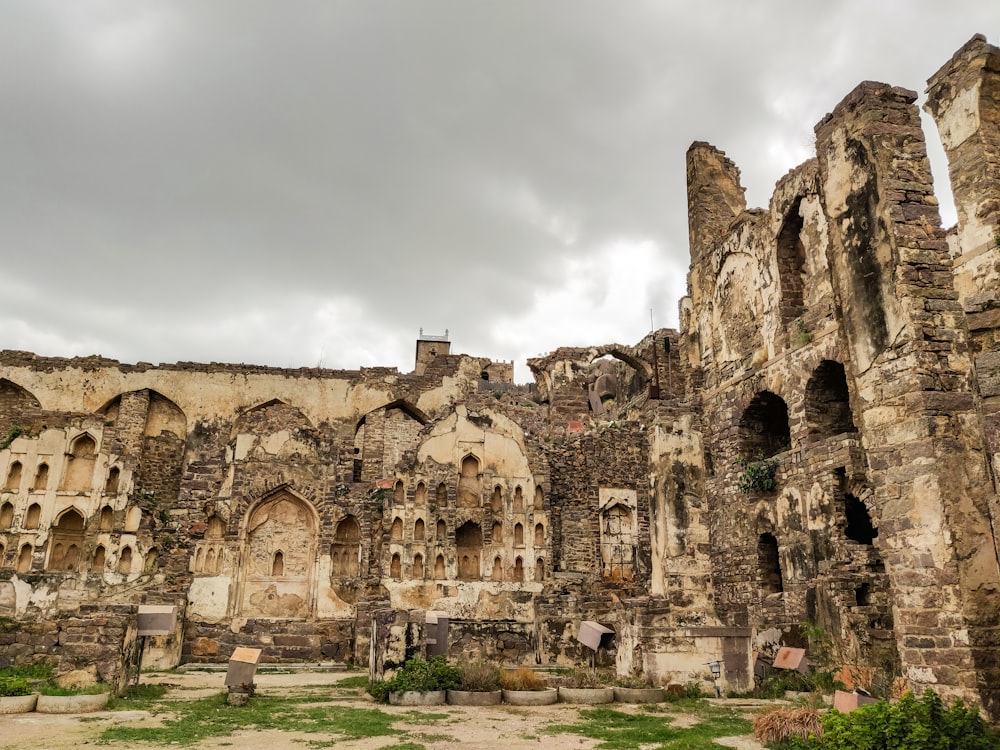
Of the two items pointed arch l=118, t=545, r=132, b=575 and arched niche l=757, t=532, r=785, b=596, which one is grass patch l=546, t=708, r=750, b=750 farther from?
pointed arch l=118, t=545, r=132, b=575

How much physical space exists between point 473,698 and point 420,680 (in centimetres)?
76

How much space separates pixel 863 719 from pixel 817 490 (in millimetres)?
8487

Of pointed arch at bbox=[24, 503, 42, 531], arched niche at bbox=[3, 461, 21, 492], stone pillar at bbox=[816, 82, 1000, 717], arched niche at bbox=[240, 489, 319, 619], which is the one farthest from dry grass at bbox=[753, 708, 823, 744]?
arched niche at bbox=[3, 461, 21, 492]

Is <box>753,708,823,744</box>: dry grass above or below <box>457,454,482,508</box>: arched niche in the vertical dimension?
below

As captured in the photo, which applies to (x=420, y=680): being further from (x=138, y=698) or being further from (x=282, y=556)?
(x=282, y=556)

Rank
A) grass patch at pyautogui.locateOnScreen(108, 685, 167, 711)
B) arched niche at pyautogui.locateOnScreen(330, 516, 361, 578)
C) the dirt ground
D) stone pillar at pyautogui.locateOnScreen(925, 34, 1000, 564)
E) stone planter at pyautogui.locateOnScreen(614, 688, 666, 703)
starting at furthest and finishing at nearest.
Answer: arched niche at pyautogui.locateOnScreen(330, 516, 361, 578)
stone pillar at pyautogui.locateOnScreen(925, 34, 1000, 564)
stone planter at pyautogui.locateOnScreen(614, 688, 666, 703)
grass patch at pyautogui.locateOnScreen(108, 685, 167, 711)
the dirt ground

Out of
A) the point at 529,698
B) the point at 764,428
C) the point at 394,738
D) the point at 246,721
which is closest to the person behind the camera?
the point at 394,738

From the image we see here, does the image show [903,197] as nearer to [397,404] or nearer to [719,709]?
[719,709]

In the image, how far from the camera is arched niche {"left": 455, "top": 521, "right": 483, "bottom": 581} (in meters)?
18.3

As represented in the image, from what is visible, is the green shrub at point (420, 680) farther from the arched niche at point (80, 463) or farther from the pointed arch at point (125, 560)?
the arched niche at point (80, 463)

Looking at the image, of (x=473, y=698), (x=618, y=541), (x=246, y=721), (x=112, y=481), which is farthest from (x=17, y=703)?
(x=618, y=541)

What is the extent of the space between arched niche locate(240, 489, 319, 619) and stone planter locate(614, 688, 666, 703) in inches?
368

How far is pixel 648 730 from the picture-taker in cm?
882

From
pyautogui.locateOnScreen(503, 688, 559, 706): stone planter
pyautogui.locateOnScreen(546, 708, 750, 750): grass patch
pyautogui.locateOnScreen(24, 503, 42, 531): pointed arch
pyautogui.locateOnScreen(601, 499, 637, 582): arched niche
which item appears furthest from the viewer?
pyautogui.locateOnScreen(24, 503, 42, 531): pointed arch
